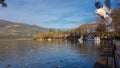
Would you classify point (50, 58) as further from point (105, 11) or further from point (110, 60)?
point (105, 11)

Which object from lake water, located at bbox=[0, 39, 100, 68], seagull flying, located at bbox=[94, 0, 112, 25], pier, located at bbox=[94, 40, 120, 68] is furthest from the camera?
lake water, located at bbox=[0, 39, 100, 68]

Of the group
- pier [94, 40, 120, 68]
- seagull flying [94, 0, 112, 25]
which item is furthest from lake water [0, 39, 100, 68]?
seagull flying [94, 0, 112, 25]

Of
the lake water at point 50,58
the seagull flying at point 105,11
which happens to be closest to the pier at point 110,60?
the lake water at point 50,58

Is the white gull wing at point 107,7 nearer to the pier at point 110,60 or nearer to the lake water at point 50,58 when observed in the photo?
the pier at point 110,60

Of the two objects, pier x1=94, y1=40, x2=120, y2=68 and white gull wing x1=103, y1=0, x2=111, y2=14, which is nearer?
white gull wing x1=103, y1=0, x2=111, y2=14

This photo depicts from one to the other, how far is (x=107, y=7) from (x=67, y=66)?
28.8m

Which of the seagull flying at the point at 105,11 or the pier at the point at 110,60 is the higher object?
the seagull flying at the point at 105,11

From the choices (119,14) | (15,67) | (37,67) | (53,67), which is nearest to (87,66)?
(53,67)

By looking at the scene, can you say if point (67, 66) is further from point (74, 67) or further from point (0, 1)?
point (0, 1)

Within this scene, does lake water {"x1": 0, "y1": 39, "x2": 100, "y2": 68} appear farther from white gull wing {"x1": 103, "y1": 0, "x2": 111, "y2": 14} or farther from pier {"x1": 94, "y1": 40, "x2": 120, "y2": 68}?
white gull wing {"x1": 103, "y1": 0, "x2": 111, "y2": 14}

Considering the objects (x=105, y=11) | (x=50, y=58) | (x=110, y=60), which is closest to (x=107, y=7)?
(x=105, y=11)

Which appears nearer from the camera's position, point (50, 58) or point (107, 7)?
point (107, 7)

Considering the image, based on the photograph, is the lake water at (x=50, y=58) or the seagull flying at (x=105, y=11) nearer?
the seagull flying at (x=105, y=11)

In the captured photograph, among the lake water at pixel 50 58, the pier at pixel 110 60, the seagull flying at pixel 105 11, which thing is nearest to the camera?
the seagull flying at pixel 105 11
